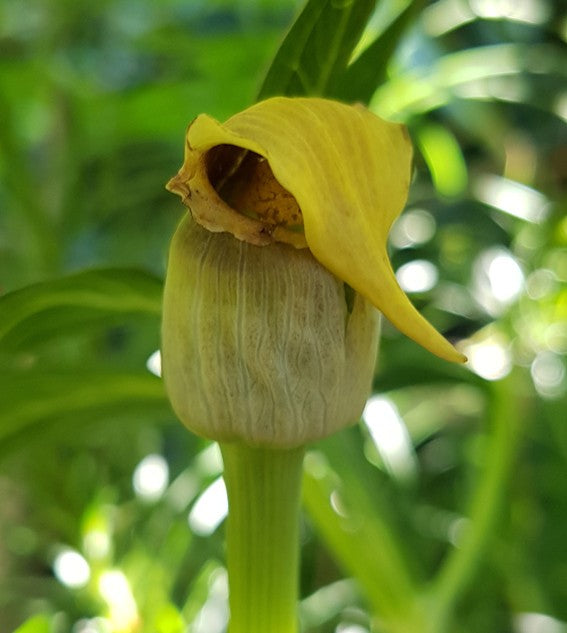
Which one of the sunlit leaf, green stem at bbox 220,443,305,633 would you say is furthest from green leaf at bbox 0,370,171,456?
the sunlit leaf

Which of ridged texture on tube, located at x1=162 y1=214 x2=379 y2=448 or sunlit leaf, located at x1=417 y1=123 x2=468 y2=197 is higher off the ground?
sunlit leaf, located at x1=417 y1=123 x2=468 y2=197

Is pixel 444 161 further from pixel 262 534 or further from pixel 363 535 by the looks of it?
pixel 262 534

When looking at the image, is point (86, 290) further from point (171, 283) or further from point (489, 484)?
point (489, 484)

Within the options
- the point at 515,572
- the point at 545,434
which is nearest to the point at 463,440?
the point at 545,434

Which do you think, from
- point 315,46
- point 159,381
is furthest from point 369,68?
point 159,381

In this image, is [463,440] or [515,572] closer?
[515,572]

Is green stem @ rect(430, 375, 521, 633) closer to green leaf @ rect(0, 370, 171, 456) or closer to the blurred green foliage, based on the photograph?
the blurred green foliage
